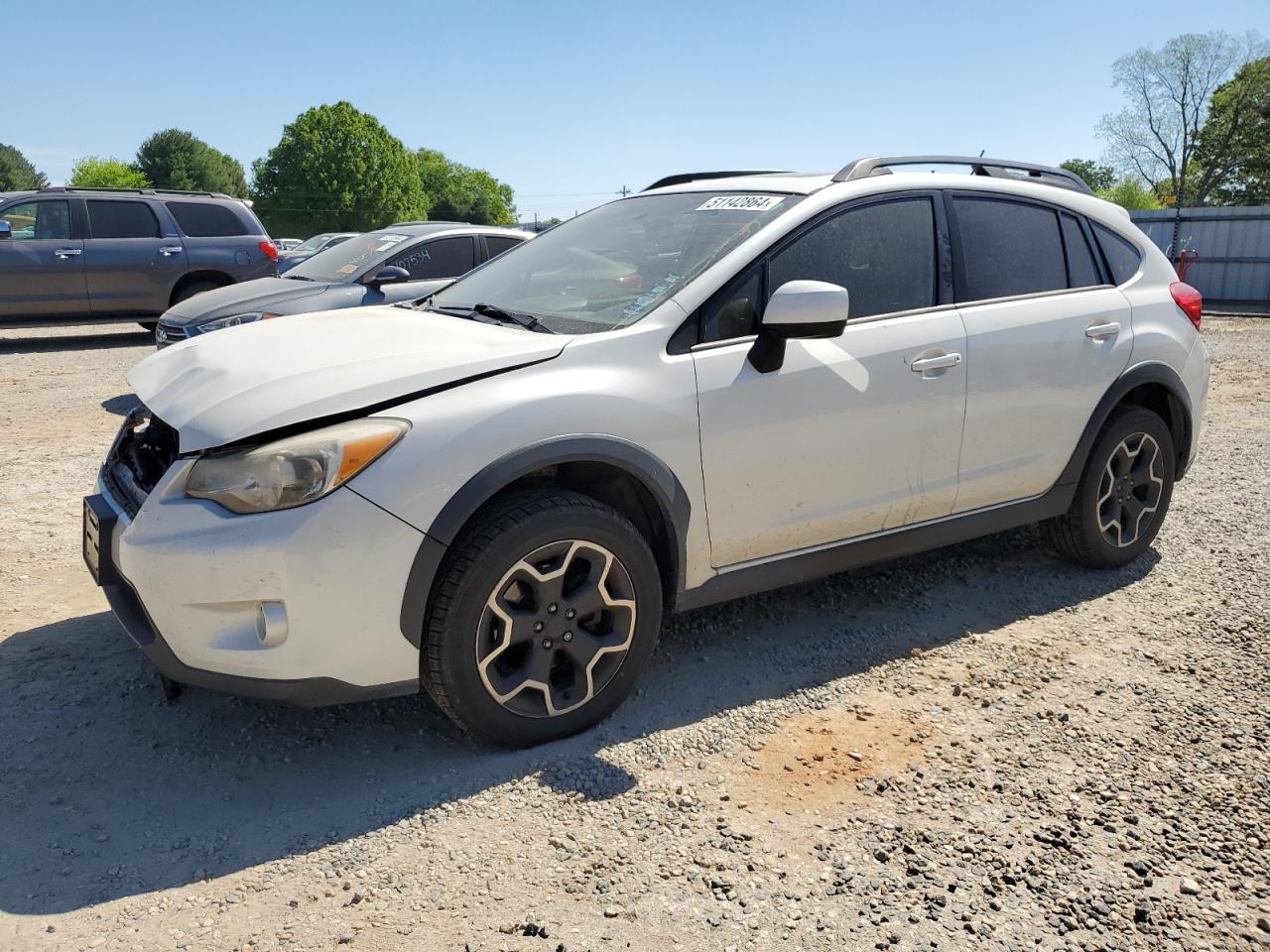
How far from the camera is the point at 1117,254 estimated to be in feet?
15.3

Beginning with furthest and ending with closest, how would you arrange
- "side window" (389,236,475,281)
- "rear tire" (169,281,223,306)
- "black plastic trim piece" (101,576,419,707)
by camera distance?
"rear tire" (169,281,223,306) → "side window" (389,236,475,281) → "black plastic trim piece" (101,576,419,707)

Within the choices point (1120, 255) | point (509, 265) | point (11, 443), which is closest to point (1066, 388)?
point (1120, 255)

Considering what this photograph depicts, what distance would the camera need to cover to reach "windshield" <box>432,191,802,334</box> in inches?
139

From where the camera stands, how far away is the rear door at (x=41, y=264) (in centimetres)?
1237

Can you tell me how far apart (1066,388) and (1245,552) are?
160 cm

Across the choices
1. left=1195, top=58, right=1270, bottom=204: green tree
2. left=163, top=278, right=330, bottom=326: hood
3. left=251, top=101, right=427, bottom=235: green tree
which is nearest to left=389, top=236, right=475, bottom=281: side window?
left=163, top=278, right=330, bottom=326: hood

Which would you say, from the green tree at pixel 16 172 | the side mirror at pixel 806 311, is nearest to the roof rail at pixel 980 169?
the side mirror at pixel 806 311

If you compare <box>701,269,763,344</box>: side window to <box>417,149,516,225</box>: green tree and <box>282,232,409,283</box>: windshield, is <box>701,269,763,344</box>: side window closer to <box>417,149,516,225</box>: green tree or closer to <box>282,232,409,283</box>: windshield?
<box>282,232,409,283</box>: windshield

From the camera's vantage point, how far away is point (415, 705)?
138 inches

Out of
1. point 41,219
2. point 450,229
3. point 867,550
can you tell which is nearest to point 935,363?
point 867,550

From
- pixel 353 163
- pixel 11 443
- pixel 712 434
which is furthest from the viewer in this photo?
pixel 353 163

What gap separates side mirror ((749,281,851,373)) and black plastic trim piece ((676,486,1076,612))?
2.70ft

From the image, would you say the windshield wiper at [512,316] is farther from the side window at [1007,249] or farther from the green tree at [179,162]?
the green tree at [179,162]

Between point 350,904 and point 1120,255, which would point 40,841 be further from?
point 1120,255
